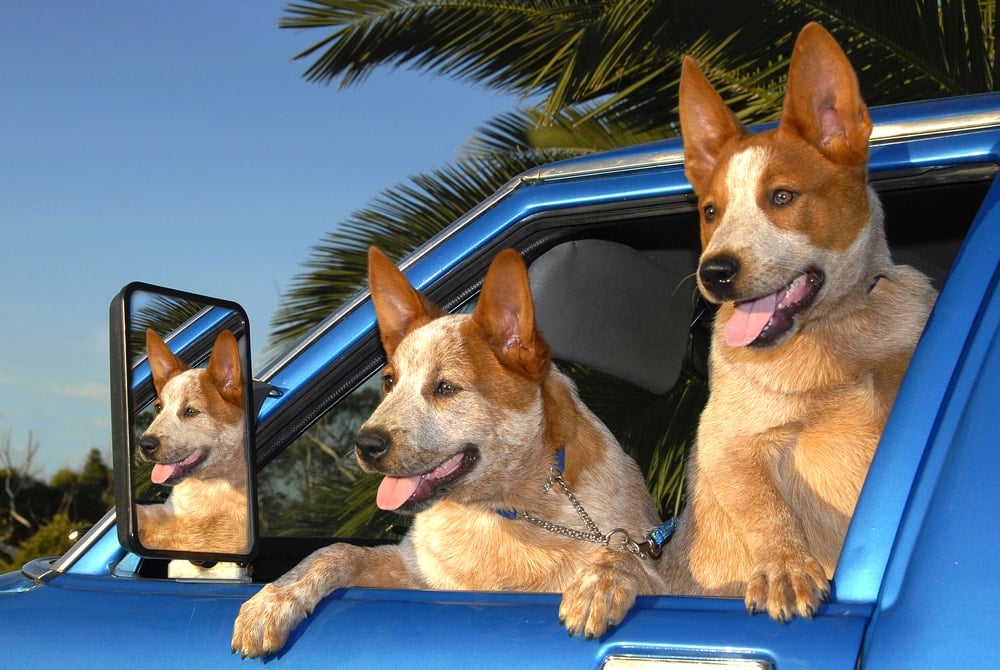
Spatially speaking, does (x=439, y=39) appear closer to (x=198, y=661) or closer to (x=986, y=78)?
(x=986, y=78)

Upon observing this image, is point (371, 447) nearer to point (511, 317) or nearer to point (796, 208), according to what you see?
point (511, 317)

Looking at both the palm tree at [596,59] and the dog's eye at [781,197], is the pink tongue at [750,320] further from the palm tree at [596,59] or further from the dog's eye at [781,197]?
the palm tree at [596,59]

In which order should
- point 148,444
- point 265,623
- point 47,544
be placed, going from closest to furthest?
point 265,623
point 148,444
point 47,544

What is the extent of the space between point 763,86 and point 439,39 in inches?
133

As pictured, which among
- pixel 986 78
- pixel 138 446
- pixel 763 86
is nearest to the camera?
pixel 138 446

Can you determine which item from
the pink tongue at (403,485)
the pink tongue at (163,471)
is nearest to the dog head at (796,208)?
the pink tongue at (403,485)

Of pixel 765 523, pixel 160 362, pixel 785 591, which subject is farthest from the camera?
pixel 160 362

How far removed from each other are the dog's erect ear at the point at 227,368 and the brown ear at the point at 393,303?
1.15 feet

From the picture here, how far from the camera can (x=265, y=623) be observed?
1785 mm

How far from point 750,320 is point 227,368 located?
1061 mm

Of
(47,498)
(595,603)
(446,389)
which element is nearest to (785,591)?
(595,603)

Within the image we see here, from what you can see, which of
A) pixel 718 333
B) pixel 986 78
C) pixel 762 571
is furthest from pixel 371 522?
pixel 762 571

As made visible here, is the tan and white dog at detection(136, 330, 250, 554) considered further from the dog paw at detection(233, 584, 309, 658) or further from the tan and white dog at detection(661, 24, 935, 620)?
the tan and white dog at detection(661, 24, 935, 620)

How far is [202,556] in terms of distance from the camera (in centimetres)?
210
